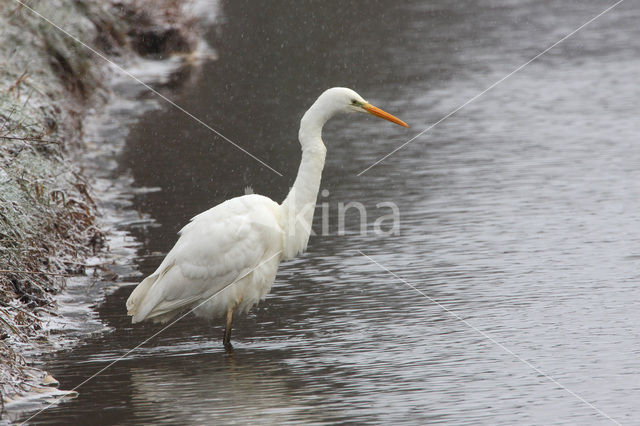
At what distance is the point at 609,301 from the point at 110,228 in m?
5.82

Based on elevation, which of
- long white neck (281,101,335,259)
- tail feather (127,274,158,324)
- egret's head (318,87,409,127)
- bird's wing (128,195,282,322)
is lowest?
tail feather (127,274,158,324)

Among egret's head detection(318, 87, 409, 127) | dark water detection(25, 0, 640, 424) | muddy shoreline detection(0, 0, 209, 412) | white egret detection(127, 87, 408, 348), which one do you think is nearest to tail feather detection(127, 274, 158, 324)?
white egret detection(127, 87, 408, 348)

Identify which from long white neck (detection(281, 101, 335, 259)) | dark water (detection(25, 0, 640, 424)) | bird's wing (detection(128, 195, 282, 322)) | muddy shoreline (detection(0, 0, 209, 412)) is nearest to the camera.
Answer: dark water (detection(25, 0, 640, 424))

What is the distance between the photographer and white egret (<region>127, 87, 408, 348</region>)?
911 cm

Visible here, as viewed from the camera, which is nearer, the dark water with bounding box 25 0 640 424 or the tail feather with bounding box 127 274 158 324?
the dark water with bounding box 25 0 640 424

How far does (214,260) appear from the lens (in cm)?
912

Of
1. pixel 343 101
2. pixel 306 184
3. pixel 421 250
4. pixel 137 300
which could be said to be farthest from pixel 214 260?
pixel 421 250

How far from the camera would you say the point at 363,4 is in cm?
2919

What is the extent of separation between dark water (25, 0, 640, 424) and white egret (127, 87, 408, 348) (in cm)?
32

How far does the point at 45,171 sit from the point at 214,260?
3005 millimetres

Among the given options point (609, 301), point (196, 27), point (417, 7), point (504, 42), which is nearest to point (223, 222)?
point (609, 301)

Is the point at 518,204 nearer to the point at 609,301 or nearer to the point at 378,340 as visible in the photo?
the point at 609,301

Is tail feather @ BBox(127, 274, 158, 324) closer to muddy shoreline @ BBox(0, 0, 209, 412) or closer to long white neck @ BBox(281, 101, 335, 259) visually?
muddy shoreline @ BBox(0, 0, 209, 412)

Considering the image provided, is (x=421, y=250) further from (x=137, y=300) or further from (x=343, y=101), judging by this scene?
(x=137, y=300)
